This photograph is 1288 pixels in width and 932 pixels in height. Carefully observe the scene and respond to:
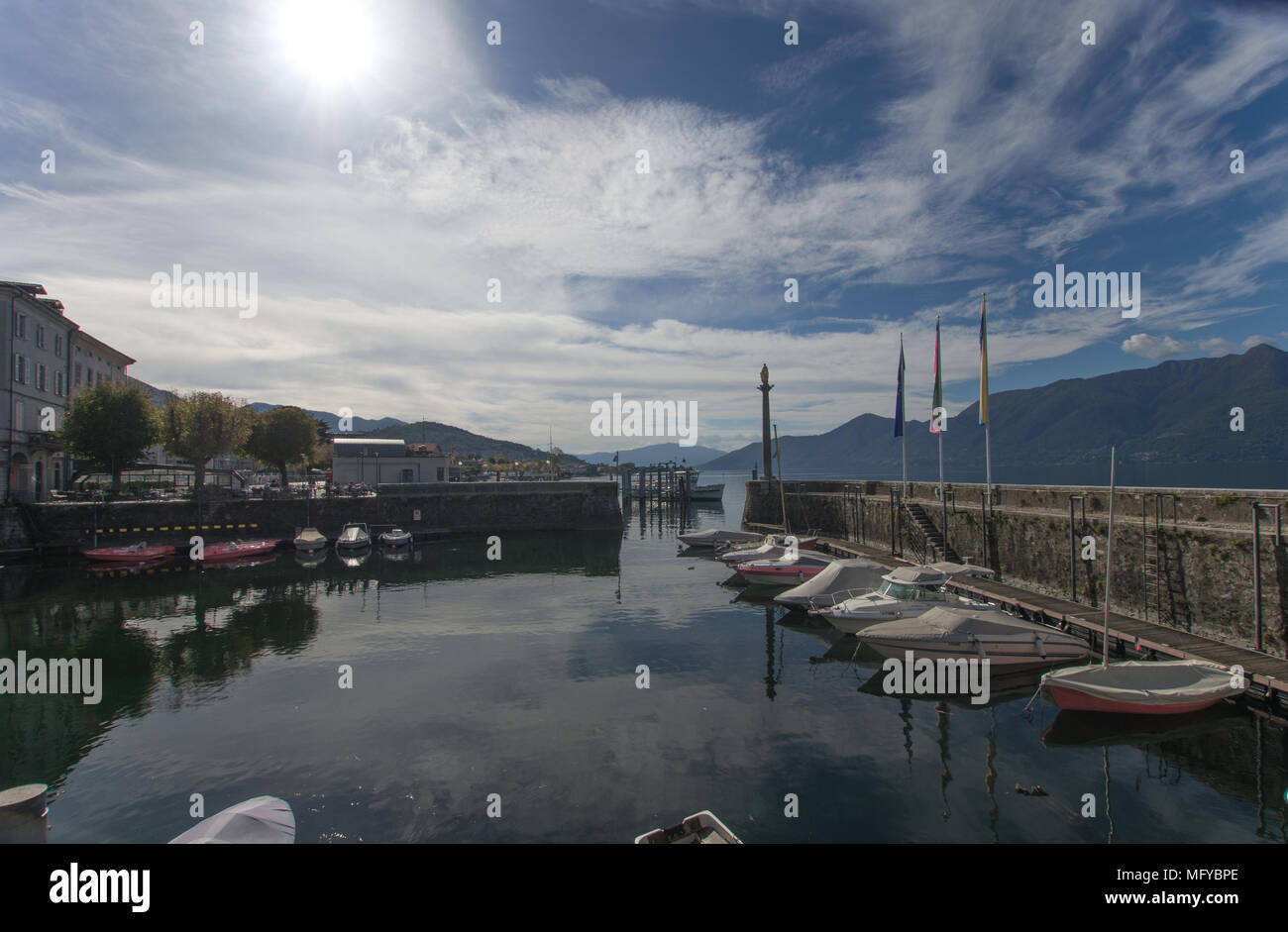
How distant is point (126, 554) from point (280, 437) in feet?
82.6

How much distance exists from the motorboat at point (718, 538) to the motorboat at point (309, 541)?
32716 mm

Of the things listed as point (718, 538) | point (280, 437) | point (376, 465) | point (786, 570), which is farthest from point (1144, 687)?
point (376, 465)

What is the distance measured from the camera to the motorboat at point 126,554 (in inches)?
1850

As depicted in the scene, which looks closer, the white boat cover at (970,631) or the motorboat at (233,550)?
the white boat cover at (970,631)

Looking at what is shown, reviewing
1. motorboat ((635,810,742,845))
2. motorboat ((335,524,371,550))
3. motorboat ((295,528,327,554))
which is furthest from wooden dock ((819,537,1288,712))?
motorboat ((295,528,327,554))

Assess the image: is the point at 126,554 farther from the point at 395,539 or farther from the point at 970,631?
the point at 970,631

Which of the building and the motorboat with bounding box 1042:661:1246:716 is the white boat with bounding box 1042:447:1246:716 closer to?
the motorboat with bounding box 1042:661:1246:716

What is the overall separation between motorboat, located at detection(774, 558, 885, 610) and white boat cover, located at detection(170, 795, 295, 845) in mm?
22229

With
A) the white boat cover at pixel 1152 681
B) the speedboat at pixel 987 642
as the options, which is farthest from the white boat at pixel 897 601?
the white boat cover at pixel 1152 681

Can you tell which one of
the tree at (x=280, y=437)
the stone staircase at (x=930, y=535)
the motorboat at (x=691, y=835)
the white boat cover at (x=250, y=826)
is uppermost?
the tree at (x=280, y=437)

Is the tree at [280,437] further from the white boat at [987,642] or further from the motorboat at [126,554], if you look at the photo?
the white boat at [987,642]

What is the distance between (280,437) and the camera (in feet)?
232
